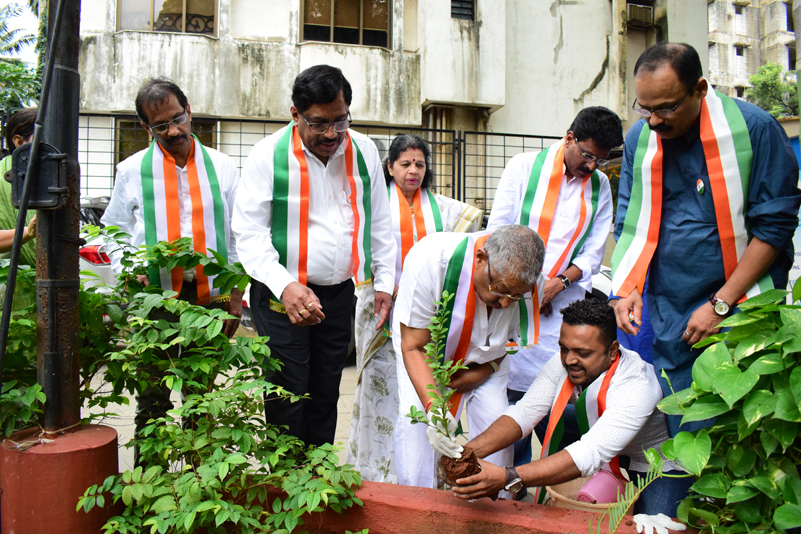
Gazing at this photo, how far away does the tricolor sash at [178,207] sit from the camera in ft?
8.97

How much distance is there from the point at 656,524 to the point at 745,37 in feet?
168

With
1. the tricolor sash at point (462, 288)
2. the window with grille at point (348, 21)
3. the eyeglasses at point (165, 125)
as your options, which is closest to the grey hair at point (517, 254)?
the tricolor sash at point (462, 288)

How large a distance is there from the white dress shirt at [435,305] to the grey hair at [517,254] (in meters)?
0.26

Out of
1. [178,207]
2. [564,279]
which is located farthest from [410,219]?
[178,207]

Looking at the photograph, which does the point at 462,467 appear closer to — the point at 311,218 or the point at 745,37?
the point at 311,218

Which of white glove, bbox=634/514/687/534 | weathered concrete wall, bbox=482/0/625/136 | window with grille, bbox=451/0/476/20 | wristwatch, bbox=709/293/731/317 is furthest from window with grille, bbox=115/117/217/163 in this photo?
white glove, bbox=634/514/687/534

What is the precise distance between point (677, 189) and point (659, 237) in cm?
19

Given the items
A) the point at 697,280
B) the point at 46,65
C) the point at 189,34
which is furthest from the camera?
the point at 189,34

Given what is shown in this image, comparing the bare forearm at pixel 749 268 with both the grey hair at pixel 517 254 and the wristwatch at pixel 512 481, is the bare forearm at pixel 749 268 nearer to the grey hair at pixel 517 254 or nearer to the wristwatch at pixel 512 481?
the grey hair at pixel 517 254

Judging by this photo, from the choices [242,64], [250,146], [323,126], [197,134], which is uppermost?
[242,64]

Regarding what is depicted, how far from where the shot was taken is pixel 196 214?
2816 millimetres

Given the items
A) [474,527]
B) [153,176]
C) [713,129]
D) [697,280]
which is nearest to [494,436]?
[474,527]

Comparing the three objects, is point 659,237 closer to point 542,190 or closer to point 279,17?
point 542,190

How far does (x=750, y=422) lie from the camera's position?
162 cm
